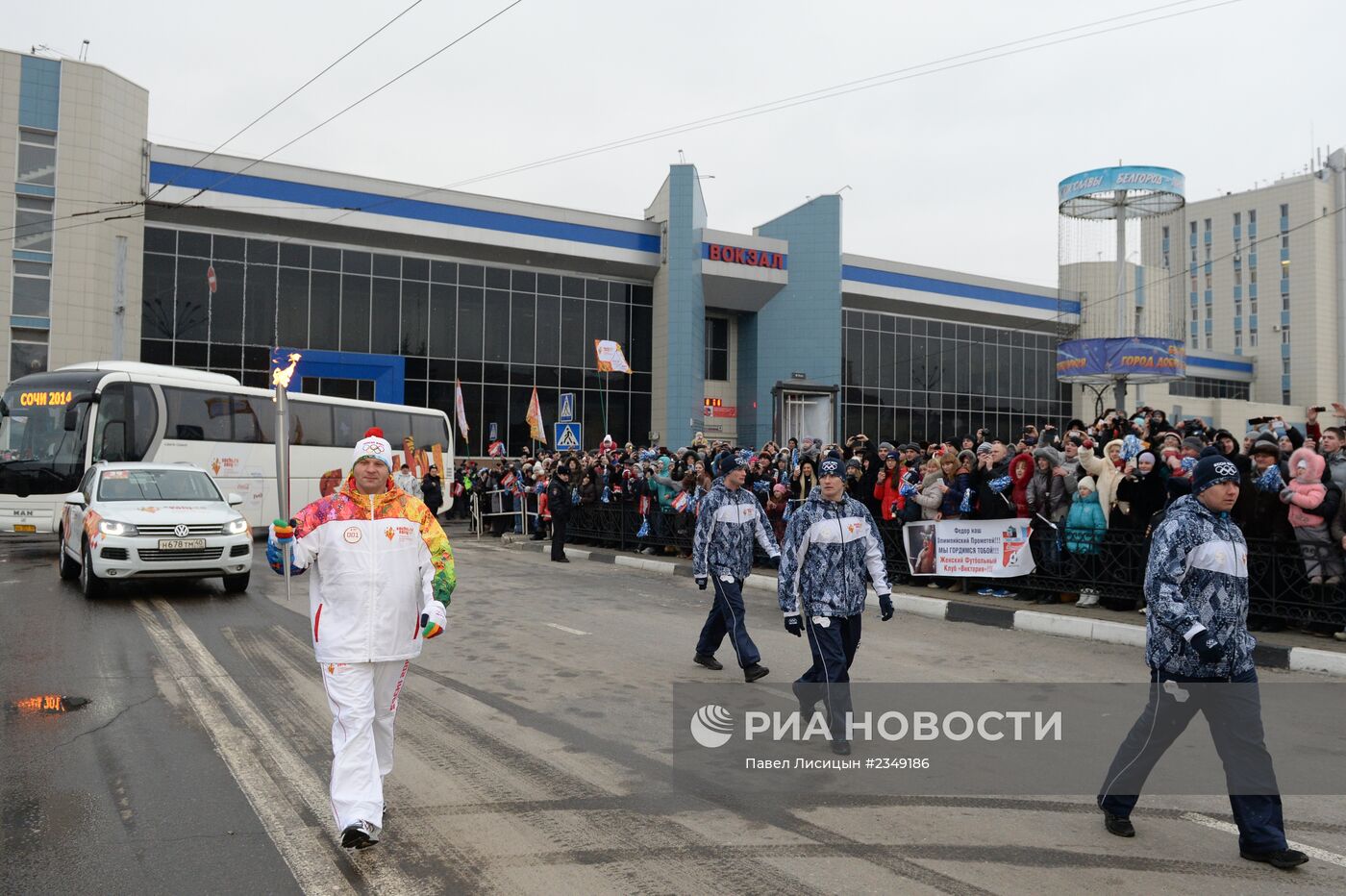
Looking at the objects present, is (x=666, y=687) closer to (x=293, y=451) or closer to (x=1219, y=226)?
(x=293, y=451)

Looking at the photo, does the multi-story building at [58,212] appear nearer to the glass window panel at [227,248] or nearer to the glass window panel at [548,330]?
the glass window panel at [227,248]

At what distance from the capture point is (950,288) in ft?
159

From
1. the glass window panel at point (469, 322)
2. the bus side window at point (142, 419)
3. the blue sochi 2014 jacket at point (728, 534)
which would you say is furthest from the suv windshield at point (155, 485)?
the glass window panel at point (469, 322)

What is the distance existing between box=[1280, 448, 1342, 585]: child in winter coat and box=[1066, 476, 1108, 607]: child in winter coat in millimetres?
2058

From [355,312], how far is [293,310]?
6.84 ft

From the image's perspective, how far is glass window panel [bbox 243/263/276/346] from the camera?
33.2 metres

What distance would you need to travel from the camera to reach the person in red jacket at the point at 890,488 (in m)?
13.6

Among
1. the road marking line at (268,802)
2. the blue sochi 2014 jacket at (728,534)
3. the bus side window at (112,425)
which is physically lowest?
the road marking line at (268,802)

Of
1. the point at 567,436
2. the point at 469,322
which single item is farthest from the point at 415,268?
the point at 567,436

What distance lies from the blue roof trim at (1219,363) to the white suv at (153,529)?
66474 millimetres

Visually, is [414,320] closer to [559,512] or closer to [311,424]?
[311,424]

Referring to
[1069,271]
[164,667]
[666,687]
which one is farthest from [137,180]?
[1069,271]

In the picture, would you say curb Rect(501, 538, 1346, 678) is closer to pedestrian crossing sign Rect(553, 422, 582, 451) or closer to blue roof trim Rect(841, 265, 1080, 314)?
pedestrian crossing sign Rect(553, 422, 582, 451)

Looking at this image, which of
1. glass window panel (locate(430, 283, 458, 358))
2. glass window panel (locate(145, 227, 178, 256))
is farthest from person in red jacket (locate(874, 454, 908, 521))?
glass window panel (locate(145, 227, 178, 256))
